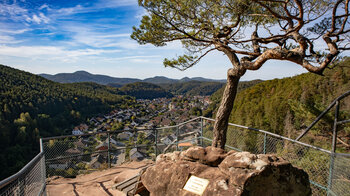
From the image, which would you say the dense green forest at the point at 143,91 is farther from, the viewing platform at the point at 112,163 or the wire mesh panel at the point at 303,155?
the wire mesh panel at the point at 303,155

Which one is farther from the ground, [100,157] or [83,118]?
[100,157]

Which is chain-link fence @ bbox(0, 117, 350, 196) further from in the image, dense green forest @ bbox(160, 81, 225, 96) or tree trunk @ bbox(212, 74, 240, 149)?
dense green forest @ bbox(160, 81, 225, 96)

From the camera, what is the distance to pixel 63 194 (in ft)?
14.2

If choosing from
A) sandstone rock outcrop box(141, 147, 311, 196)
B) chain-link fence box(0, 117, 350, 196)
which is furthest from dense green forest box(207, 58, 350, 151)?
sandstone rock outcrop box(141, 147, 311, 196)

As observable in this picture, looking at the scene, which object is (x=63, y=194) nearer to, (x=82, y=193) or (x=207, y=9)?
(x=82, y=193)

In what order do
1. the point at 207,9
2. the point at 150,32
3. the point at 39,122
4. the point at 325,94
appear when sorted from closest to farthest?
the point at 207,9
the point at 150,32
the point at 325,94
the point at 39,122

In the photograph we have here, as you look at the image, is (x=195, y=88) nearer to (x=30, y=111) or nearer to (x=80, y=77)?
(x=30, y=111)

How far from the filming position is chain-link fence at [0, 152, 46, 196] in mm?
1939

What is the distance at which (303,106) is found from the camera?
9.62 meters

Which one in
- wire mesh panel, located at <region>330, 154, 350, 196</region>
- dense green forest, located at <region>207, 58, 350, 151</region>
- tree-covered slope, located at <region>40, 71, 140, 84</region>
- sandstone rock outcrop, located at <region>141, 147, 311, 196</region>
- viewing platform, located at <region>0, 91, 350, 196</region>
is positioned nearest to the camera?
sandstone rock outcrop, located at <region>141, 147, 311, 196</region>

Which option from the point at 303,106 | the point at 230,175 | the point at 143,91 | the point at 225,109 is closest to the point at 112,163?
the point at 225,109

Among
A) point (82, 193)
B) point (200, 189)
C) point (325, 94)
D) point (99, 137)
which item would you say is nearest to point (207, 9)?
point (200, 189)

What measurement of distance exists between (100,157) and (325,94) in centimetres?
1706

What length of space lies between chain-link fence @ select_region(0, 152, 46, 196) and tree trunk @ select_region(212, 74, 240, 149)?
3725 mm
